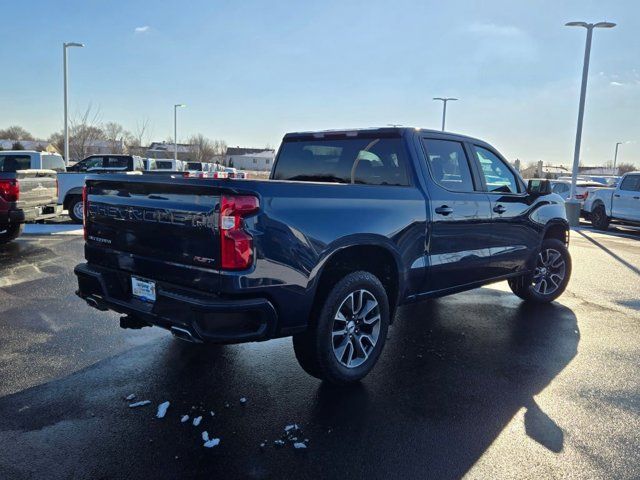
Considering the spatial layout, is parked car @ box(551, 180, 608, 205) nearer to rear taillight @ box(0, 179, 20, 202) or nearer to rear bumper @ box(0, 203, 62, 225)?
rear bumper @ box(0, 203, 62, 225)

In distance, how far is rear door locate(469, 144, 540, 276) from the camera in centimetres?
522

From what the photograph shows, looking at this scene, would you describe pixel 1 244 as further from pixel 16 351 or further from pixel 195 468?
pixel 195 468

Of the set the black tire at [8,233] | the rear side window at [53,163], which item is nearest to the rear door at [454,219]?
the black tire at [8,233]

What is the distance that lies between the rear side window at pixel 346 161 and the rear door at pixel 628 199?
549 inches

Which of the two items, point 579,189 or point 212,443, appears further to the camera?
point 579,189

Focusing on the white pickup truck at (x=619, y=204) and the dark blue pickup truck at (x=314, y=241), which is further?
the white pickup truck at (x=619, y=204)

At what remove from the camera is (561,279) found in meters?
6.54

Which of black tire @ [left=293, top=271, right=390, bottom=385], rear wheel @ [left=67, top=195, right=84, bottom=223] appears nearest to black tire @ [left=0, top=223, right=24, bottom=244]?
rear wheel @ [left=67, top=195, right=84, bottom=223]

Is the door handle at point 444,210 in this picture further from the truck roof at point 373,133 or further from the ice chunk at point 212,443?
the ice chunk at point 212,443

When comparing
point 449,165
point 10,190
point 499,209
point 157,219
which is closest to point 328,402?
point 157,219

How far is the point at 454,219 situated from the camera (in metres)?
4.64

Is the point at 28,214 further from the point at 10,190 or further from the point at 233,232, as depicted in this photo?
the point at 233,232

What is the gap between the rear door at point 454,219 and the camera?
4.48m

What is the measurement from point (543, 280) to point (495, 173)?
1840mm
